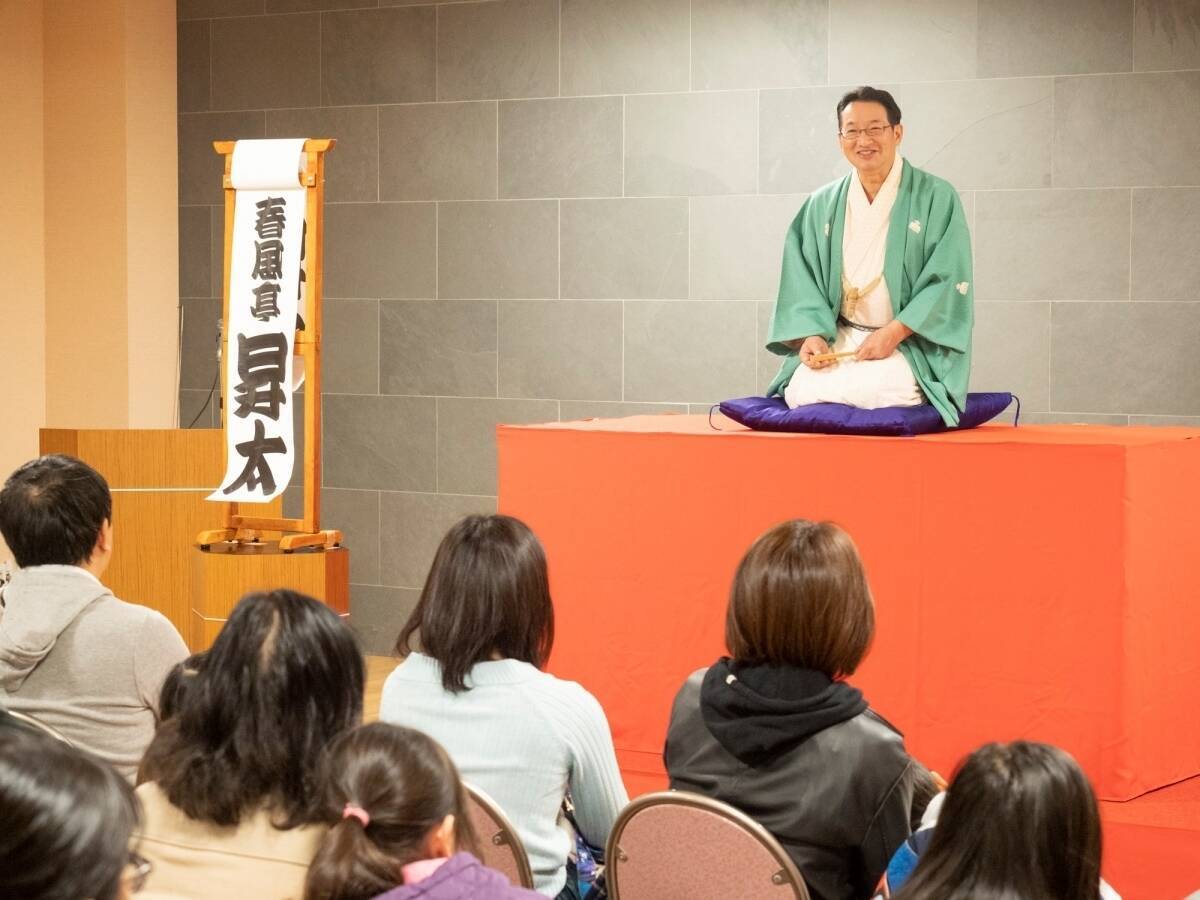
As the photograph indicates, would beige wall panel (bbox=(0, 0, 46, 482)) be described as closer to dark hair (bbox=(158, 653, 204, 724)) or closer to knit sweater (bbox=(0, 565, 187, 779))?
knit sweater (bbox=(0, 565, 187, 779))

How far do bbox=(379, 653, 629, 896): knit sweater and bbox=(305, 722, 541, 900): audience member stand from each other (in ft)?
2.10

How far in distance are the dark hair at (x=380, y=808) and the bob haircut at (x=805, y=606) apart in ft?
2.43

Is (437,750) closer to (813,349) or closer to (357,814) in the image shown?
(357,814)

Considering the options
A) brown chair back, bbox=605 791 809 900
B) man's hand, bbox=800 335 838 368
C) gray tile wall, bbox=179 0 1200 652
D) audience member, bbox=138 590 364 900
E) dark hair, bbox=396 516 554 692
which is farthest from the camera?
gray tile wall, bbox=179 0 1200 652

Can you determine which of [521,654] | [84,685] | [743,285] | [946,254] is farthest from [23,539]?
[743,285]

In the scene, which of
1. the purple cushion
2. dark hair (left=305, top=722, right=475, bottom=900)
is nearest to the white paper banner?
the purple cushion

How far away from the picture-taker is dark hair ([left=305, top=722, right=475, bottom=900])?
1.49 meters

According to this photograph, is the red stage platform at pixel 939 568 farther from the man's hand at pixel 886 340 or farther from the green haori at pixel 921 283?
the man's hand at pixel 886 340

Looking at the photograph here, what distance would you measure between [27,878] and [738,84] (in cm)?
447

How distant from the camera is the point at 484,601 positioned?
226cm

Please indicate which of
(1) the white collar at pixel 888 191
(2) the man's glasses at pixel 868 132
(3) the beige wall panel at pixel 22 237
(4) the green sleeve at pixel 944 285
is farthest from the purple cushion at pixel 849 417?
(3) the beige wall panel at pixel 22 237

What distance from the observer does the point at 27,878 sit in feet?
3.78

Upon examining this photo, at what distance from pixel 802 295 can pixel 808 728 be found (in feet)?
7.16

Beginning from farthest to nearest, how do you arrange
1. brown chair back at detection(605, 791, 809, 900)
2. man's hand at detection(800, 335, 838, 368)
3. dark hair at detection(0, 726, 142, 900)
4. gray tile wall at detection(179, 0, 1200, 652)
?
1. gray tile wall at detection(179, 0, 1200, 652)
2. man's hand at detection(800, 335, 838, 368)
3. brown chair back at detection(605, 791, 809, 900)
4. dark hair at detection(0, 726, 142, 900)
